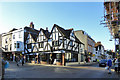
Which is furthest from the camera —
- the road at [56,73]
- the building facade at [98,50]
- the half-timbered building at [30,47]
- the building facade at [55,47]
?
the building facade at [98,50]

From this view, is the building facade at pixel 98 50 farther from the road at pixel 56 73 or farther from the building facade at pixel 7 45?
the road at pixel 56 73

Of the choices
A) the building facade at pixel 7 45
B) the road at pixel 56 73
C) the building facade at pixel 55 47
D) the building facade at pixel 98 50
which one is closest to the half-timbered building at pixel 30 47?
the building facade at pixel 55 47

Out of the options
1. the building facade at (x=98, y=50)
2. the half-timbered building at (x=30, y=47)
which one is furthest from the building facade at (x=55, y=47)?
the building facade at (x=98, y=50)

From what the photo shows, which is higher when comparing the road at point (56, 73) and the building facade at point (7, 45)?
the building facade at point (7, 45)

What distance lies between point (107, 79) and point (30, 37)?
948 inches

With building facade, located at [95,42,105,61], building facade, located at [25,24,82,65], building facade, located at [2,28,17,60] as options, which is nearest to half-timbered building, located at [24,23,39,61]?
building facade, located at [25,24,82,65]

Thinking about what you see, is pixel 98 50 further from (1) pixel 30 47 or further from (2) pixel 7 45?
(2) pixel 7 45

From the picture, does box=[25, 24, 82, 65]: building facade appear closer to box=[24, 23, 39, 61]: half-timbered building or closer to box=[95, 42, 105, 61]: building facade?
box=[24, 23, 39, 61]: half-timbered building

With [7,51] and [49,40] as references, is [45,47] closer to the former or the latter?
[49,40]

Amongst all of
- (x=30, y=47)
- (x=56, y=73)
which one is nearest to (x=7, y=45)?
(x=30, y=47)

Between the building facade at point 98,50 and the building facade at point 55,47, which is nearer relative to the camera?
the building facade at point 55,47

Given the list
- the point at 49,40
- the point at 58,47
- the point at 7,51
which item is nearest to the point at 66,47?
the point at 58,47

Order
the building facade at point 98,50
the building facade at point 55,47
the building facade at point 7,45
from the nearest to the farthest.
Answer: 1. the building facade at point 55,47
2. the building facade at point 7,45
3. the building facade at point 98,50

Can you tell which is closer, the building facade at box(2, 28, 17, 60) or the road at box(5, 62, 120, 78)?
Answer: the road at box(5, 62, 120, 78)
